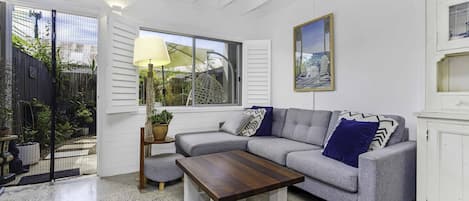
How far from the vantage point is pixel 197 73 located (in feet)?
12.2

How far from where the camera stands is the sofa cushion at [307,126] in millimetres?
2754

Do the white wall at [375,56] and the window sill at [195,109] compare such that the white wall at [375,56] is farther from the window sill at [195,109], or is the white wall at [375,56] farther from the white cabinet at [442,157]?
the window sill at [195,109]

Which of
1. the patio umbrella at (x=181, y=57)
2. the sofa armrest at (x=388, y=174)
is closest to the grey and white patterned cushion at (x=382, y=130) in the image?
the sofa armrest at (x=388, y=174)

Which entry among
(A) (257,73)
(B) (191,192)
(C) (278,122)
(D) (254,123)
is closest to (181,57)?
(A) (257,73)

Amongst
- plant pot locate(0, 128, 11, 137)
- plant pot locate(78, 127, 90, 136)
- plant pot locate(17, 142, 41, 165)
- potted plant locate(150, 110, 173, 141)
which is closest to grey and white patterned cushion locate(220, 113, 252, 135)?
potted plant locate(150, 110, 173, 141)

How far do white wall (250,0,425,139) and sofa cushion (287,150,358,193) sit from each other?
898mm

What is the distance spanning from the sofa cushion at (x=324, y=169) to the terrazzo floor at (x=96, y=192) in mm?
381

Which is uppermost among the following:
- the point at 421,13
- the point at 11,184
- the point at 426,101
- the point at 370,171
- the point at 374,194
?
the point at 421,13

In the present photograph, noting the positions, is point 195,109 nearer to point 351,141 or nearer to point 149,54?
point 149,54

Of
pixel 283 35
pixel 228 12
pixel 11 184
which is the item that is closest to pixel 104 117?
pixel 11 184

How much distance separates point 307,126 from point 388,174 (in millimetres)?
1243

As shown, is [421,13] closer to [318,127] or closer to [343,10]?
[343,10]

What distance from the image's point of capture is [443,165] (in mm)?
1727

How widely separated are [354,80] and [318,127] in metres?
0.67
